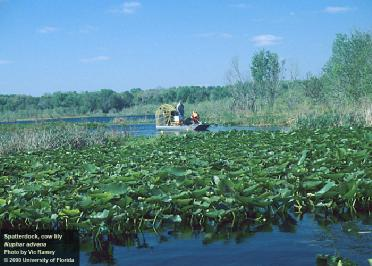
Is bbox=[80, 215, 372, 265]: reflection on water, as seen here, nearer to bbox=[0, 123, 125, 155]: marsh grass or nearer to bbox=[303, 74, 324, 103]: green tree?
bbox=[0, 123, 125, 155]: marsh grass

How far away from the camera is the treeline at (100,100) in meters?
75.2

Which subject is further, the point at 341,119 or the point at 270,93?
the point at 270,93

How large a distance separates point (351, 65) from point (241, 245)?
92.9ft

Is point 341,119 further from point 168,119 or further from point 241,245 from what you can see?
point 241,245

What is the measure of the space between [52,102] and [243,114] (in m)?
47.2

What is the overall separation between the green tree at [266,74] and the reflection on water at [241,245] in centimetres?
4590

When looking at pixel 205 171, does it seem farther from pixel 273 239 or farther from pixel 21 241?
pixel 21 241

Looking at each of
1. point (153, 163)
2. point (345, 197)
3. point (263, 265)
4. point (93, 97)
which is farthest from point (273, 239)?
point (93, 97)

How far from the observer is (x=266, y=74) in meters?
53.0

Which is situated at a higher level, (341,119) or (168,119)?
(341,119)

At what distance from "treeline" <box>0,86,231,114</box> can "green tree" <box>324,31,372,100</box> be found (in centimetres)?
3865

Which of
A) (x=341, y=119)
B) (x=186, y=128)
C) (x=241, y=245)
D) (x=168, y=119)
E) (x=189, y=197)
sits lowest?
(x=241, y=245)

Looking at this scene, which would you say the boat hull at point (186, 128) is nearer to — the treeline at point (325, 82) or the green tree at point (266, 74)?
the treeline at point (325, 82)

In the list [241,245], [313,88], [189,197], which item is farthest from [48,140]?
[313,88]
